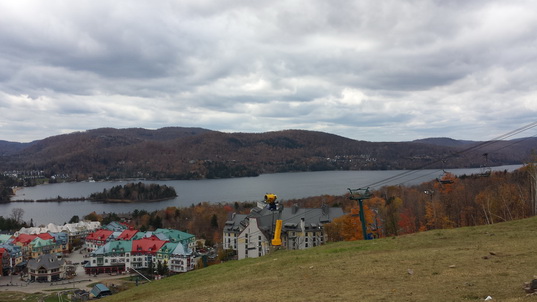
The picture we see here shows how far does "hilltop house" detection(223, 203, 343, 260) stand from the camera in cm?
3684

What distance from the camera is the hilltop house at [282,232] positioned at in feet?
121

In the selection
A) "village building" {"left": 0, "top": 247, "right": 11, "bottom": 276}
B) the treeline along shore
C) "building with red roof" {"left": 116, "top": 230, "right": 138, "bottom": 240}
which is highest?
the treeline along shore

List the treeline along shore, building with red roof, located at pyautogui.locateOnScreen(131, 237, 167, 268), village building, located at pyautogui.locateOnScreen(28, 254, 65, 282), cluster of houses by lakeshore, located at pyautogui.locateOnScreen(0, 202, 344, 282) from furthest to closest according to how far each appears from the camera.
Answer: the treeline along shore, building with red roof, located at pyautogui.locateOnScreen(131, 237, 167, 268), village building, located at pyautogui.locateOnScreen(28, 254, 65, 282), cluster of houses by lakeshore, located at pyautogui.locateOnScreen(0, 202, 344, 282)

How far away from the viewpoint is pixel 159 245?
43719 mm

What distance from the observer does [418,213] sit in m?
42.2

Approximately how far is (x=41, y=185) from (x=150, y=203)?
93.7 meters

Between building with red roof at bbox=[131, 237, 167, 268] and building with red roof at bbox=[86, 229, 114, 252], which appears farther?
building with red roof at bbox=[86, 229, 114, 252]

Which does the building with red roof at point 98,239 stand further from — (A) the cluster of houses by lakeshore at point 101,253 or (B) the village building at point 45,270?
(B) the village building at point 45,270

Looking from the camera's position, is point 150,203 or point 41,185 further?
point 41,185

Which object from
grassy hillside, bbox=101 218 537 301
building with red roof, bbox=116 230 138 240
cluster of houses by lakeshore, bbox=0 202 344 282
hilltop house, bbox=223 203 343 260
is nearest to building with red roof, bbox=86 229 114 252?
cluster of houses by lakeshore, bbox=0 202 344 282

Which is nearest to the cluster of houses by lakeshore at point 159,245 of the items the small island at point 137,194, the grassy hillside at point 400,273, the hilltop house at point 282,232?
the hilltop house at point 282,232

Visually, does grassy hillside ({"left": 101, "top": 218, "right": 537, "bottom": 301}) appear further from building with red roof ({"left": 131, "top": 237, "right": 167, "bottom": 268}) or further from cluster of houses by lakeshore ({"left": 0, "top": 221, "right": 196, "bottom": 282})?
building with red roof ({"left": 131, "top": 237, "right": 167, "bottom": 268})

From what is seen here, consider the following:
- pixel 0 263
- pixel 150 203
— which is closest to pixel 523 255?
pixel 0 263

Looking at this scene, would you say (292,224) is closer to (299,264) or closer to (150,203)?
(299,264)
